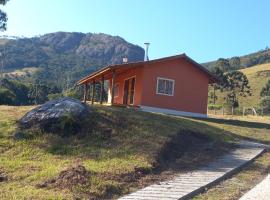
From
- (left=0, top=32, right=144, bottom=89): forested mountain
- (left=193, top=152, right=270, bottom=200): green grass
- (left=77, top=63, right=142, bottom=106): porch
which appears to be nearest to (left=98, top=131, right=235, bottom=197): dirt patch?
(left=193, top=152, right=270, bottom=200): green grass

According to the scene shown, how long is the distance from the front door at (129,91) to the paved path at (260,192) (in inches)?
773

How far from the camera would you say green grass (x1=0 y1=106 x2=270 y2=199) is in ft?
29.6

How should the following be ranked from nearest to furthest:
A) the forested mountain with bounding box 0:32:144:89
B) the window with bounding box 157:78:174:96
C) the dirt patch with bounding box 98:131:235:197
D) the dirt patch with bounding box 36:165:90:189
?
the dirt patch with bounding box 36:165:90:189 → the dirt patch with bounding box 98:131:235:197 → the window with bounding box 157:78:174:96 → the forested mountain with bounding box 0:32:144:89

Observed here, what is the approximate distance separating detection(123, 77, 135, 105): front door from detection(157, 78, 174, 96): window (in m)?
2.23

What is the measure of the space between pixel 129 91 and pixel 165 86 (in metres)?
3.61

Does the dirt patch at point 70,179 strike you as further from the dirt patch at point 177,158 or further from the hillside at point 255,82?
the hillside at point 255,82

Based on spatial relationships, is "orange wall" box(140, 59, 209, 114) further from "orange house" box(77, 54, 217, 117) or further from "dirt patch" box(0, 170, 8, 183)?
"dirt patch" box(0, 170, 8, 183)

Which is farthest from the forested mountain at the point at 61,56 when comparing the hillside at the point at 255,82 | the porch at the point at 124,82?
the porch at the point at 124,82

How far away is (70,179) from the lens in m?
9.17

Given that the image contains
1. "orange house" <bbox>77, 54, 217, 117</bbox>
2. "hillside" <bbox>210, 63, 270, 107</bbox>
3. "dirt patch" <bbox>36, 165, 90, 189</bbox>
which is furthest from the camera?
"hillside" <bbox>210, 63, 270, 107</bbox>

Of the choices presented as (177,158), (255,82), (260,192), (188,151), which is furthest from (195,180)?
(255,82)

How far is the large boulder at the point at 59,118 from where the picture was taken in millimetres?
13969

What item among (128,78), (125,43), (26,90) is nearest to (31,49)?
(125,43)

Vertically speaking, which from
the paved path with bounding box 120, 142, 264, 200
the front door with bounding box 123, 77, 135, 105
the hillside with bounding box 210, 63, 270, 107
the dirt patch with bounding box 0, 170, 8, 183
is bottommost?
Answer: the dirt patch with bounding box 0, 170, 8, 183
